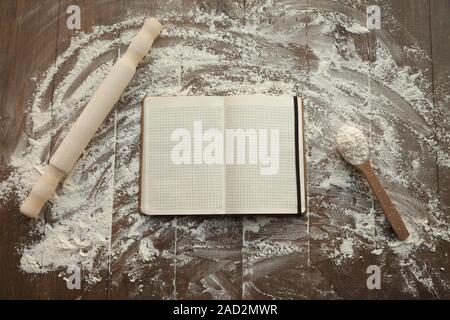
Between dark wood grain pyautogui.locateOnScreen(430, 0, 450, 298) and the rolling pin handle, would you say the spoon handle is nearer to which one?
dark wood grain pyautogui.locateOnScreen(430, 0, 450, 298)

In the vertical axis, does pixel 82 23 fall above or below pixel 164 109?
above

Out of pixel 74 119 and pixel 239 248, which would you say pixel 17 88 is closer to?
pixel 74 119

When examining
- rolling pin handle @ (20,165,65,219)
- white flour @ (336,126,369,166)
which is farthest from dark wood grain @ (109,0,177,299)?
white flour @ (336,126,369,166)

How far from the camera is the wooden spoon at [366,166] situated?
2.91 feet

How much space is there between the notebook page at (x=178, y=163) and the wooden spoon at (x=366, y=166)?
229mm

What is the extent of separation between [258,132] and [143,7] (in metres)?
0.34

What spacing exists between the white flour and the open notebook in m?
0.07

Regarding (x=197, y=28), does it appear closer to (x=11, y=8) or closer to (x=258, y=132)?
(x=258, y=132)

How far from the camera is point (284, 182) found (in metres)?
0.88

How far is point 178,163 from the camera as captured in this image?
89cm

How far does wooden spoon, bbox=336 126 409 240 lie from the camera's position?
2.91 ft

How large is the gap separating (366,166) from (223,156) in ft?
0.85
